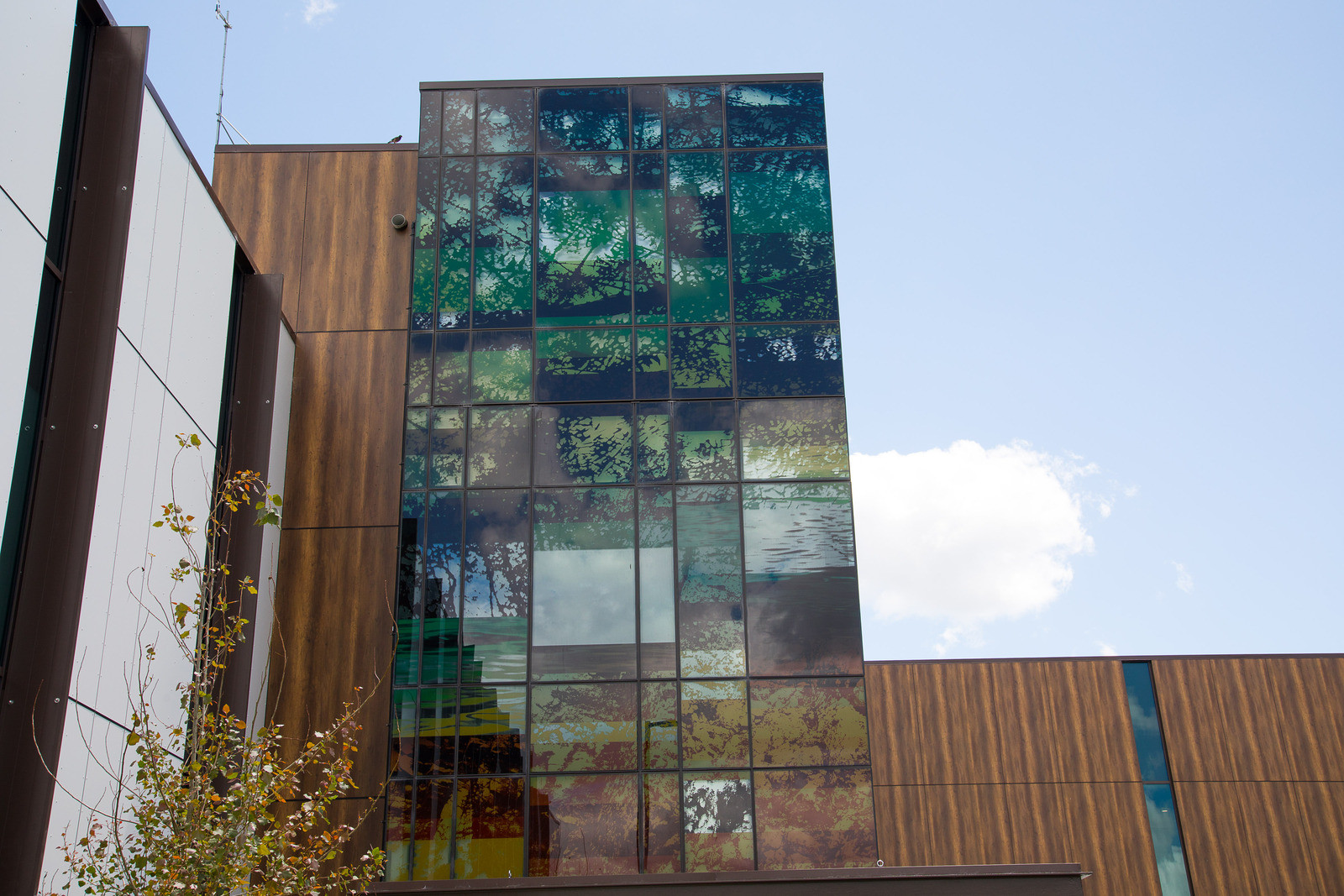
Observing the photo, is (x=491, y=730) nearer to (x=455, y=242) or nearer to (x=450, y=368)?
(x=450, y=368)

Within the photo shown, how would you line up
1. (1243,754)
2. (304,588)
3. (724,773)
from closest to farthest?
(724,773)
(304,588)
(1243,754)

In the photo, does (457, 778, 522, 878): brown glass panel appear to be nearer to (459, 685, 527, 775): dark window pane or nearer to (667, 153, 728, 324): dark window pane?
(459, 685, 527, 775): dark window pane

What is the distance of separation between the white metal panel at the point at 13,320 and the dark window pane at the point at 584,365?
6.24m

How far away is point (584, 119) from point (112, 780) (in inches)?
373

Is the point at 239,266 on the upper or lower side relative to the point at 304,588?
upper

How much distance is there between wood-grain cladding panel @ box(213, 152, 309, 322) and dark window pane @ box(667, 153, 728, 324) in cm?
529

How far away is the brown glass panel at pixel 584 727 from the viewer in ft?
40.3

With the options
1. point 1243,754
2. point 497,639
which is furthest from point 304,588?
point 1243,754

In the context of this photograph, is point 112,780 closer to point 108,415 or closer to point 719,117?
point 108,415

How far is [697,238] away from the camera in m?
14.2

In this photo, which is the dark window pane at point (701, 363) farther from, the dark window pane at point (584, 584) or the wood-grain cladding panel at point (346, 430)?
the wood-grain cladding panel at point (346, 430)

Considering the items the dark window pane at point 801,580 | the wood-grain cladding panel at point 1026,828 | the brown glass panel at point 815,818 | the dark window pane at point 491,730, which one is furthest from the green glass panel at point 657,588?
the wood-grain cladding panel at point 1026,828

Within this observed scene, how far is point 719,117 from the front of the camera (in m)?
14.7

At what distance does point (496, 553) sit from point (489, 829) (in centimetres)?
300
